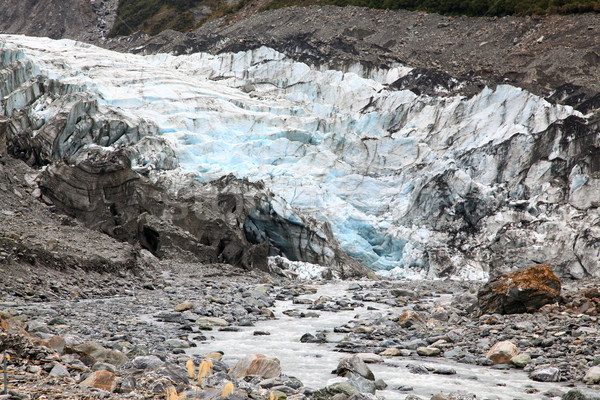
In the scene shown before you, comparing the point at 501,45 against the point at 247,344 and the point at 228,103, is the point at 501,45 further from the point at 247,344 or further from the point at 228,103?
the point at 247,344

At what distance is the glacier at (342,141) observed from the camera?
2569 cm

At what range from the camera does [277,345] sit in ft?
23.8

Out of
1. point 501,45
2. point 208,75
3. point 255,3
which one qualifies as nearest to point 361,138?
point 208,75

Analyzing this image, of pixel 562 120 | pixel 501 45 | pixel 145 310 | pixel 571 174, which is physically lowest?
pixel 145 310

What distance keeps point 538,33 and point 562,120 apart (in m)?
18.8

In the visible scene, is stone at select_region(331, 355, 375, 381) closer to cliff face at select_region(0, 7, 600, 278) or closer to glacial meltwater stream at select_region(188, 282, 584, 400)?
glacial meltwater stream at select_region(188, 282, 584, 400)

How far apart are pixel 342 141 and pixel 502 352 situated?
25499 millimetres

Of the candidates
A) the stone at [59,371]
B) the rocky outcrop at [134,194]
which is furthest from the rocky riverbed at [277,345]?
the rocky outcrop at [134,194]

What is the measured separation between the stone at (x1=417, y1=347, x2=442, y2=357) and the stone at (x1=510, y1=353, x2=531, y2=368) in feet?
2.95

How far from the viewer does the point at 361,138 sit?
3184 centimetres

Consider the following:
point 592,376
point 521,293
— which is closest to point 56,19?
point 521,293

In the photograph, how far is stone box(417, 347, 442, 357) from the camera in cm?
668

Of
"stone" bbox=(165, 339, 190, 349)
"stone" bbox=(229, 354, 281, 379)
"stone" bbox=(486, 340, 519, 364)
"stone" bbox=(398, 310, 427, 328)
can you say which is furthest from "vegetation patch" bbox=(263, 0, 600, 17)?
"stone" bbox=(229, 354, 281, 379)

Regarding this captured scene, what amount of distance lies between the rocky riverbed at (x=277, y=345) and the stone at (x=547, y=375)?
0.01 meters
